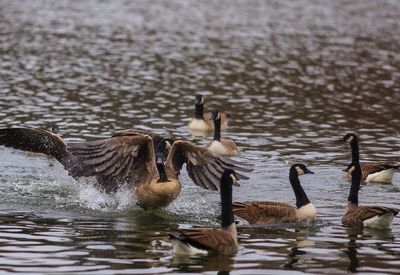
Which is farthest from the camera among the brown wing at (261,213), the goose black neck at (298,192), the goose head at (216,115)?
the goose head at (216,115)

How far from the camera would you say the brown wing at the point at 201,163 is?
53.0 feet

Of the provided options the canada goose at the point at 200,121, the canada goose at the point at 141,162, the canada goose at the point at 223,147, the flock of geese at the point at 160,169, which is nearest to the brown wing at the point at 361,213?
the flock of geese at the point at 160,169

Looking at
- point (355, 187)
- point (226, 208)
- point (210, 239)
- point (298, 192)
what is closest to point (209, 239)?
point (210, 239)

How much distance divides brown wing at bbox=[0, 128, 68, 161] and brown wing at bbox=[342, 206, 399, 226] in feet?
15.1

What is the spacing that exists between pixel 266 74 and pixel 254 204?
17524mm

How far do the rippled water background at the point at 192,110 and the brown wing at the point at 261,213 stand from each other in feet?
0.68

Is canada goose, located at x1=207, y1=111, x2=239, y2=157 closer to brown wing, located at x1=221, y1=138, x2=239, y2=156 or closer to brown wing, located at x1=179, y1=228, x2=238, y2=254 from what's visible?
brown wing, located at x1=221, y1=138, x2=239, y2=156

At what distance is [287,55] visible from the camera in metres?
37.1

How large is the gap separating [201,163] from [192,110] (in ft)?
35.2

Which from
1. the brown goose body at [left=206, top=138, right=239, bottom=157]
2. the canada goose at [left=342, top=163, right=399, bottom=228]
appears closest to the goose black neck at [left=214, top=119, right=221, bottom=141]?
the brown goose body at [left=206, top=138, right=239, bottom=157]

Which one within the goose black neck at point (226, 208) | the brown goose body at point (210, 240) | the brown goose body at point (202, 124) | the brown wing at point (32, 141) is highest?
the brown wing at point (32, 141)

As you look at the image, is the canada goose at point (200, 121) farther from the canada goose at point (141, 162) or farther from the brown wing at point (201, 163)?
the brown wing at point (201, 163)

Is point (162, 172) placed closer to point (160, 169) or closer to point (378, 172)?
point (160, 169)

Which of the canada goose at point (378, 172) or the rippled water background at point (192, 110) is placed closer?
the rippled water background at point (192, 110)
